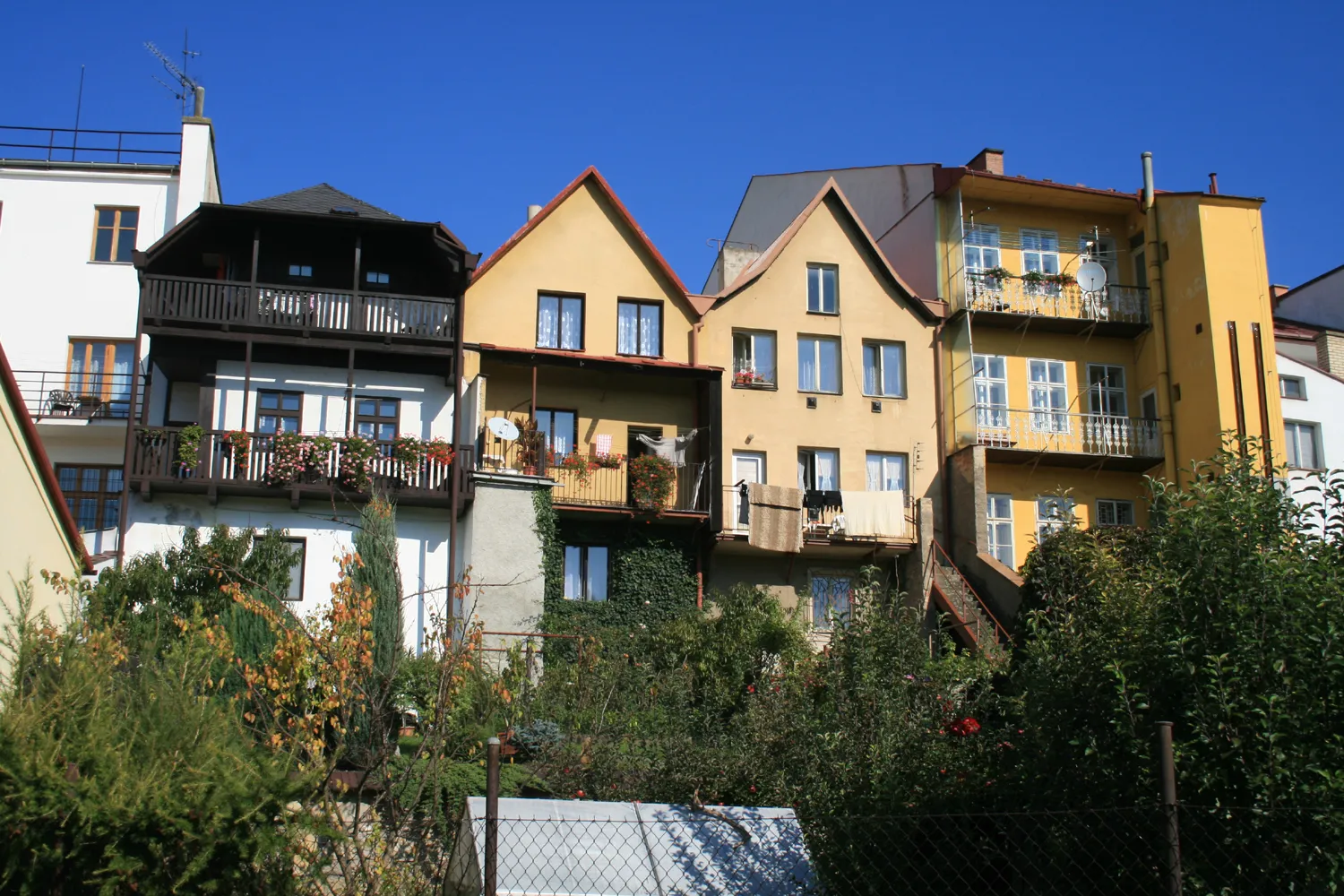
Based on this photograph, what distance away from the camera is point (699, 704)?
73.8 feet

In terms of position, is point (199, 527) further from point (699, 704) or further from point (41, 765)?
point (41, 765)

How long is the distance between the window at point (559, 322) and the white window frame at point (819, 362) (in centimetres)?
533

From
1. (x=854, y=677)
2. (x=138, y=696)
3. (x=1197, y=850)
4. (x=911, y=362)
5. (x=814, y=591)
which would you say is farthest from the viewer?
(x=911, y=362)

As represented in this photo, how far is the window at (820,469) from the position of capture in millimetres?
30800

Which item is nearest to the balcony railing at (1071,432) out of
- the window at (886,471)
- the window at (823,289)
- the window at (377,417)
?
the window at (886,471)

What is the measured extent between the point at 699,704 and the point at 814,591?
8069 mm

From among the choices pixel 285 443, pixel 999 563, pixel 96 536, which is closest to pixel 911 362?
pixel 999 563

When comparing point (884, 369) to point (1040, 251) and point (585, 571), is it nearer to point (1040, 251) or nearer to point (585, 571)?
point (1040, 251)

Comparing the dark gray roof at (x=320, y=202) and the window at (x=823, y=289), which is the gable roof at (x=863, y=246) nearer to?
the window at (x=823, y=289)

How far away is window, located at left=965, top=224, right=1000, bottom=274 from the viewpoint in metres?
33.8

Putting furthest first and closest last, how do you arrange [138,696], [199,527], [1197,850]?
[199,527] → [138,696] → [1197,850]

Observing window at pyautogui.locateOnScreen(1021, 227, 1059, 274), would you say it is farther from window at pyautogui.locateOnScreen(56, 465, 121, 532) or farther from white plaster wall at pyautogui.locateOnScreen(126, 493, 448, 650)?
window at pyautogui.locateOnScreen(56, 465, 121, 532)

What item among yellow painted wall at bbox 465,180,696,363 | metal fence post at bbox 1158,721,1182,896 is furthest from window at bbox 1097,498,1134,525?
metal fence post at bbox 1158,721,1182,896

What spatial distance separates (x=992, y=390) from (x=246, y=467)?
17545 mm
